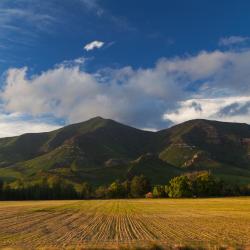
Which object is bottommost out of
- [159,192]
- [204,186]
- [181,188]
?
[159,192]

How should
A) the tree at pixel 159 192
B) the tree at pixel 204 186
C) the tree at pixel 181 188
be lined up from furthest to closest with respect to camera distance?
the tree at pixel 159 192 < the tree at pixel 204 186 < the tree at pixel 181 188

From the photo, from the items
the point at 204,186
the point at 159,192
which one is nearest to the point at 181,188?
the point at 204,186

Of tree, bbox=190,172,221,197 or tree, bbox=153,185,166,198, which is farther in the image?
tree, bbox=153,185,166,198

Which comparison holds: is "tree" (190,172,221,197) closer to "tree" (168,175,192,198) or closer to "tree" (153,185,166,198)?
"tree" (168,175,192,198)

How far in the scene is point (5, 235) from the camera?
3231cm

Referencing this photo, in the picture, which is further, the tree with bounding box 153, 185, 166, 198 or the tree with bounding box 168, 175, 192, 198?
the tree with bounding box 153, 185, 166, 198

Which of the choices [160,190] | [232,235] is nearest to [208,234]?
[232,235]

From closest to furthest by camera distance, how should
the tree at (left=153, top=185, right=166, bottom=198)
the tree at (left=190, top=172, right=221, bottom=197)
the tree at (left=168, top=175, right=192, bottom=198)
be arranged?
the tree at (left=168, top=175, right=192, bottom=198)
the tree at (left=190, top=172, right=221, bottom=197)
the tree at (left=153, top=185, right=166, bottom=198)

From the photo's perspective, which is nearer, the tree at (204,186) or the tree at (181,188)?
→ the tree at (181,188)

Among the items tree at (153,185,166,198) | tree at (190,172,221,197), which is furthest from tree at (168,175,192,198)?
tree at (153,185,166,198)

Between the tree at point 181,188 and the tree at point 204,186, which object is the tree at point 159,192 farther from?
the tree at point 204,186

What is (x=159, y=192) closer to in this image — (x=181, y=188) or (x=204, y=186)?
(x=181, y=188)

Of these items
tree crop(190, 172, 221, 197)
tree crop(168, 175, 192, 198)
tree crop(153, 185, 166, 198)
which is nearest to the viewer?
tree crop(168, 175, 192, 198)

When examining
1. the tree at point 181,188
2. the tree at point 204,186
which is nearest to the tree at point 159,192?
the tree at point 181,188
